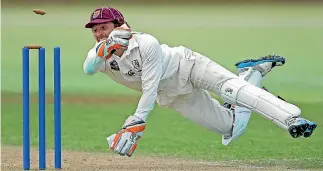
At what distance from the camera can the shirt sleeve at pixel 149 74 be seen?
6.00 meters

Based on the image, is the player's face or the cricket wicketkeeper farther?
the player's face

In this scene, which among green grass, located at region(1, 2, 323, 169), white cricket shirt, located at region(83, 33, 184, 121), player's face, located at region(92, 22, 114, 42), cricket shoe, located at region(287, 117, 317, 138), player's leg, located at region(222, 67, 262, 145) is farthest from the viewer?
green grass, located at region(1, 2, 323, 169)

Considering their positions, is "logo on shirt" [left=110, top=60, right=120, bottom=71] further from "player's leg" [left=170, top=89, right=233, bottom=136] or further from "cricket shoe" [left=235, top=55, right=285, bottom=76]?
"cricket shoe" [left=235, top=55, right=285, bottom=76]

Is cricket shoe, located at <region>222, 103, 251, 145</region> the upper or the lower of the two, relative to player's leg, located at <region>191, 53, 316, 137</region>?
lower

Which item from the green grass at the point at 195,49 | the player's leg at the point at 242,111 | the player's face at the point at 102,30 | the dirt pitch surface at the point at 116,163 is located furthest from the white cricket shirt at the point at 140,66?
the green grass at the point at 195,49

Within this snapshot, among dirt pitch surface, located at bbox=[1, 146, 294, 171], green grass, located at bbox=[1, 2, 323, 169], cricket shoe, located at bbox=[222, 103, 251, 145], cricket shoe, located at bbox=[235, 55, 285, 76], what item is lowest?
green grass, located at bbox=[1, 2, 323, 169]

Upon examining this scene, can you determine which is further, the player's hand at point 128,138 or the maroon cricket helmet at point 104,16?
the maroon cricket helmet at point 104,16

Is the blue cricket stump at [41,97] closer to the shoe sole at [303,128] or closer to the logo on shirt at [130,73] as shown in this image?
the logo on shirt at [130,73]

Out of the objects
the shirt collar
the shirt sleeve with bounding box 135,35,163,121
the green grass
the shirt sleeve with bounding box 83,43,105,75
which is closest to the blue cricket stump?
the shirt sleeve with bounding box 83,43,105,75

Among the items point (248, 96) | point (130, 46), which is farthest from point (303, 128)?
point (130, 46)

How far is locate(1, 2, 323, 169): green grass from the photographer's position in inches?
318

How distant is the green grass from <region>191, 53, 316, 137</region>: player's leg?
662 mm

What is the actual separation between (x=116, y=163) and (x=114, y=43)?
3.85 ft

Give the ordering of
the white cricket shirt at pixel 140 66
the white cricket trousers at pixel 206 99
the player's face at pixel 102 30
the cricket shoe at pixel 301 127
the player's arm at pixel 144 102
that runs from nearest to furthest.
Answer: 1. the cricket shoe at pixel 301 127
2. the player's arm at pixel 144 102
3. the white cricket shirt at pixel 140 66
4. the player's face at pixel 102 30
5. the white cricket trousers at pixel 206 99
